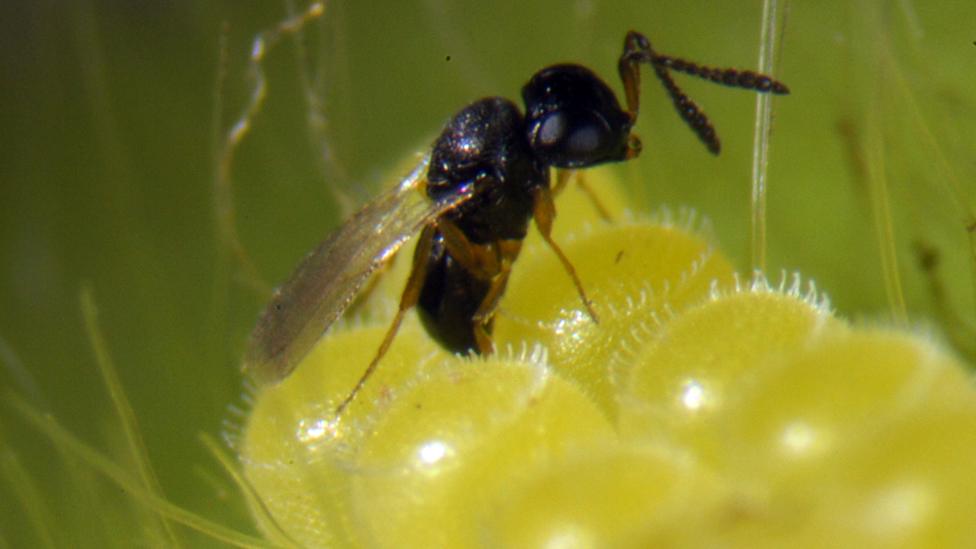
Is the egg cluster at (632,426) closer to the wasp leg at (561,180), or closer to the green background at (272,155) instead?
the wasp leg at (561,180)

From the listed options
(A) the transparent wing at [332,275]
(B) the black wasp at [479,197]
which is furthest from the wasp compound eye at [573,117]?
(A) the transparent wing at [332,275]

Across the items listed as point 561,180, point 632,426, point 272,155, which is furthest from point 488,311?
point 272,155

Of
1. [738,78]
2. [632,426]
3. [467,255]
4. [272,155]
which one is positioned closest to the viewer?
[632,426]

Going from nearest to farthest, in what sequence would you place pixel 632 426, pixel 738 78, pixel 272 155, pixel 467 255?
pixel 632 426
pixel 738 78
pixel 467 255
pixel 272 155

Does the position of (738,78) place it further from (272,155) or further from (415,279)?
(272,155)

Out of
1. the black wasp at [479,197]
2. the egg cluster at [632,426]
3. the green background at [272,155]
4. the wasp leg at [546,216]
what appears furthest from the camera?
the green background at [272,155]

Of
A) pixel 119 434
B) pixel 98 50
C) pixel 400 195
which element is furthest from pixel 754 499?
pixel 98 50

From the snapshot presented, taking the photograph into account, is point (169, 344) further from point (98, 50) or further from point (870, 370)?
point (870, 370)
